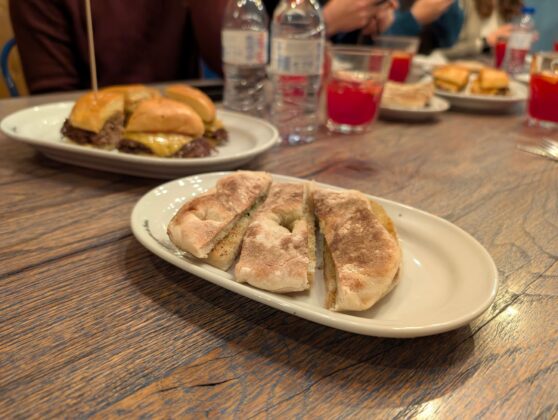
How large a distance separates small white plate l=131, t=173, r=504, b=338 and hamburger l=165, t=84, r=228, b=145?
1.56ft

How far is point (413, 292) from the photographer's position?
2.09ft

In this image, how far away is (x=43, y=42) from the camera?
6.80 feet

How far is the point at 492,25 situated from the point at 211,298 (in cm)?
663

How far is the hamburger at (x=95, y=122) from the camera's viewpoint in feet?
3.80

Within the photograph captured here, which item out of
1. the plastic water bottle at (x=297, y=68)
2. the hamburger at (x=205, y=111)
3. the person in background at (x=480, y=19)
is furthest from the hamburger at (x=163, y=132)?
the person in background at (x=480, y=19)

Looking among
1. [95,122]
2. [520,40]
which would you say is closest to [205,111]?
[95,122]

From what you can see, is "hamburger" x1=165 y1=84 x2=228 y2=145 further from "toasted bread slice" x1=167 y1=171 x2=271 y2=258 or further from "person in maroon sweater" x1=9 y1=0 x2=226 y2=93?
"person in maroon sweater" x1=9 y1=0 x2=226 y2=93

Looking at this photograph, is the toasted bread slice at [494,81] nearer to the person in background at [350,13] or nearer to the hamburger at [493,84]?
the hamburger at [493,84]

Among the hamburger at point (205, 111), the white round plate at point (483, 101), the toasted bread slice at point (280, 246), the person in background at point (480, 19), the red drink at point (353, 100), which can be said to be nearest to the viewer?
the toasted bread slice at point (280, 246)

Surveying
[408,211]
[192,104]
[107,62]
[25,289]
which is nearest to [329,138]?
[192,104]

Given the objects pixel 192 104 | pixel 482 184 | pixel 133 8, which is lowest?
pixel 482 184

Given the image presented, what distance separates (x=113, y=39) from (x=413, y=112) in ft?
4.82

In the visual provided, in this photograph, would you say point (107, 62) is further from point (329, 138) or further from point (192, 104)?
point (329, 138)

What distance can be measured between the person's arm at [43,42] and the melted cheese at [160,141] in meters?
1.22
